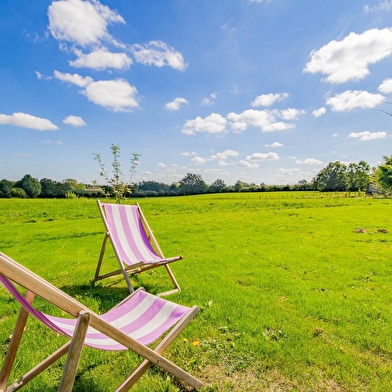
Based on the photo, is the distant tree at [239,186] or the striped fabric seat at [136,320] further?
the distant tree at [239,186]

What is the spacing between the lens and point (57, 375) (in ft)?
8.27

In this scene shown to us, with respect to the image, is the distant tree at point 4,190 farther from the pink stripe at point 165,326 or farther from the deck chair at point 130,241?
the pink stripe at point 165,326

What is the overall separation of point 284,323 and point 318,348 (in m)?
0.56

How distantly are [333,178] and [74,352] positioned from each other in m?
84.6

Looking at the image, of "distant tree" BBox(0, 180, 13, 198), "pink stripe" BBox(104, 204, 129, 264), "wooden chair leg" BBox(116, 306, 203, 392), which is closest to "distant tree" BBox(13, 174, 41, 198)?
"distant tree" BBox(0, 180, 13, 198)

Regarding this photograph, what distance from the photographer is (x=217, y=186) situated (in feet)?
288

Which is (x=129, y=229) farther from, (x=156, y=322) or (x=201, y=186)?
(x=201, y=186)

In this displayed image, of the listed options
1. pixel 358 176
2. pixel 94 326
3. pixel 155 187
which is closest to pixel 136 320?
pixel 94 326

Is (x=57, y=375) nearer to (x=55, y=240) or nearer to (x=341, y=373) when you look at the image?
(x=341, y=373)

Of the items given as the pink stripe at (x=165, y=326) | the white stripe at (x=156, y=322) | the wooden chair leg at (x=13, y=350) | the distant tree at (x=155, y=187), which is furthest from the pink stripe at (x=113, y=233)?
the distant tree at (x=155, y=187)

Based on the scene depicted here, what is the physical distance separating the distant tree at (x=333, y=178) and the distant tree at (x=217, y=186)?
28.8 meters

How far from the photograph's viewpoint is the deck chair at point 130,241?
4.33m

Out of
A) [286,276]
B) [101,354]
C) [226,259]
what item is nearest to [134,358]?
[101,354]

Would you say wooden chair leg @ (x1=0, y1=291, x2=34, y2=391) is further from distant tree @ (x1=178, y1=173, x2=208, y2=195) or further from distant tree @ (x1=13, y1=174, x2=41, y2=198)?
distant tree @ (x1=178, y1=173, x2=208, y2=195)
